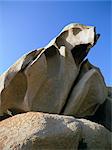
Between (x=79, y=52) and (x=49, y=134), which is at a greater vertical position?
(x=49, y=134)

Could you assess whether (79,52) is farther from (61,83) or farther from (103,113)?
(103,113)

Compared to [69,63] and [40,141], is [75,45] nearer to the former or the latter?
[69,63]

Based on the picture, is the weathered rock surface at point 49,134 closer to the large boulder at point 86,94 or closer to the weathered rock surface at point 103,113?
the large boulder at point 86,94

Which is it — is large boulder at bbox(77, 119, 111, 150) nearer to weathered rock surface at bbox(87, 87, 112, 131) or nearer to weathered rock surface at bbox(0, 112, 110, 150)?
weathered rock surface at bbox(0, 112, 110, 150)

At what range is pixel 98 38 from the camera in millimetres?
8680

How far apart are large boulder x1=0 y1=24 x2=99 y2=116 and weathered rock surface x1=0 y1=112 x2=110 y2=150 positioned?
2662 mm

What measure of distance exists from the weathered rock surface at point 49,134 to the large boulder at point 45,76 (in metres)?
2.66

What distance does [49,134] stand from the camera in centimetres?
460

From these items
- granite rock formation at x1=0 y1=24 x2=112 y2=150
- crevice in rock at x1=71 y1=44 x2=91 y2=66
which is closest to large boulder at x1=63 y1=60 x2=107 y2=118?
granite rock formation at x1=0 y1=24 x2=112 y2=150

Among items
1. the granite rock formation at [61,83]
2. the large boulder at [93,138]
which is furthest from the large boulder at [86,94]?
the large boulder at [93,138]

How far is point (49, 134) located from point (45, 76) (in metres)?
3.56

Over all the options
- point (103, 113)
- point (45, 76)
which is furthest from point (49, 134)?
point (103, 113)

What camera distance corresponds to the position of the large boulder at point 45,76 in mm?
7812

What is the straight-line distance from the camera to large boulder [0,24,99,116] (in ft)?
25.6
